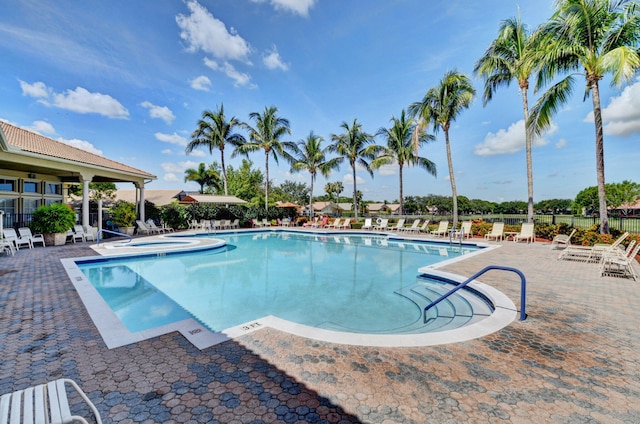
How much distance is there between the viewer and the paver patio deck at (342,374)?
2283 millimetres

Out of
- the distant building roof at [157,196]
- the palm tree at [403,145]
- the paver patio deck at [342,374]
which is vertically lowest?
the paver patio deck at [342,374]

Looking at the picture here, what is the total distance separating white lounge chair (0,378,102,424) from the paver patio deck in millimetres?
662

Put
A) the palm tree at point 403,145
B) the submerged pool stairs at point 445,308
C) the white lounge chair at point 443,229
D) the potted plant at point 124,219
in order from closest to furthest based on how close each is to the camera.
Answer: the submerged pool stairs at point 445,308 → the white lounge chair at point 443,229 → the potted plant at point 124,219 → the palm tree at point 403,145

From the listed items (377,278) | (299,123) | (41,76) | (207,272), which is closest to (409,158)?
(299,123)

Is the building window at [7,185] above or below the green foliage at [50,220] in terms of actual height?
above

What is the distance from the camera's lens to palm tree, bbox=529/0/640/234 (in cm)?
1040

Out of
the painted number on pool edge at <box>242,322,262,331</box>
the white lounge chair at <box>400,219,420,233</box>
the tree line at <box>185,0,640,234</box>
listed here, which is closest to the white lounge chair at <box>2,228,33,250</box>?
the painted number on pool edge at <box>242,322,262,331</box>

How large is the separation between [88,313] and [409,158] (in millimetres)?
22649

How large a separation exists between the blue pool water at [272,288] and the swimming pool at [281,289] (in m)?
0.02

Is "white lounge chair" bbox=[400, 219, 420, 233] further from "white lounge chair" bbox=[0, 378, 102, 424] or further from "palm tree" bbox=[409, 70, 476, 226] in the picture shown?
"white lounge chair" bbox=[0, 378, 102, 424]

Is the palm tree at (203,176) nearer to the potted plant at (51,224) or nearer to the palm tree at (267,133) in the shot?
the palm tree at (267,133)

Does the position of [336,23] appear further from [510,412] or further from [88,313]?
[510,412]

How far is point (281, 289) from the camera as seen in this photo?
25.0ft

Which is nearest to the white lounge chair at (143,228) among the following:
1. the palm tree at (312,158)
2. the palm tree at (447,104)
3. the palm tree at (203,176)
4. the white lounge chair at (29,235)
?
the white lounge chair at (29,235)
